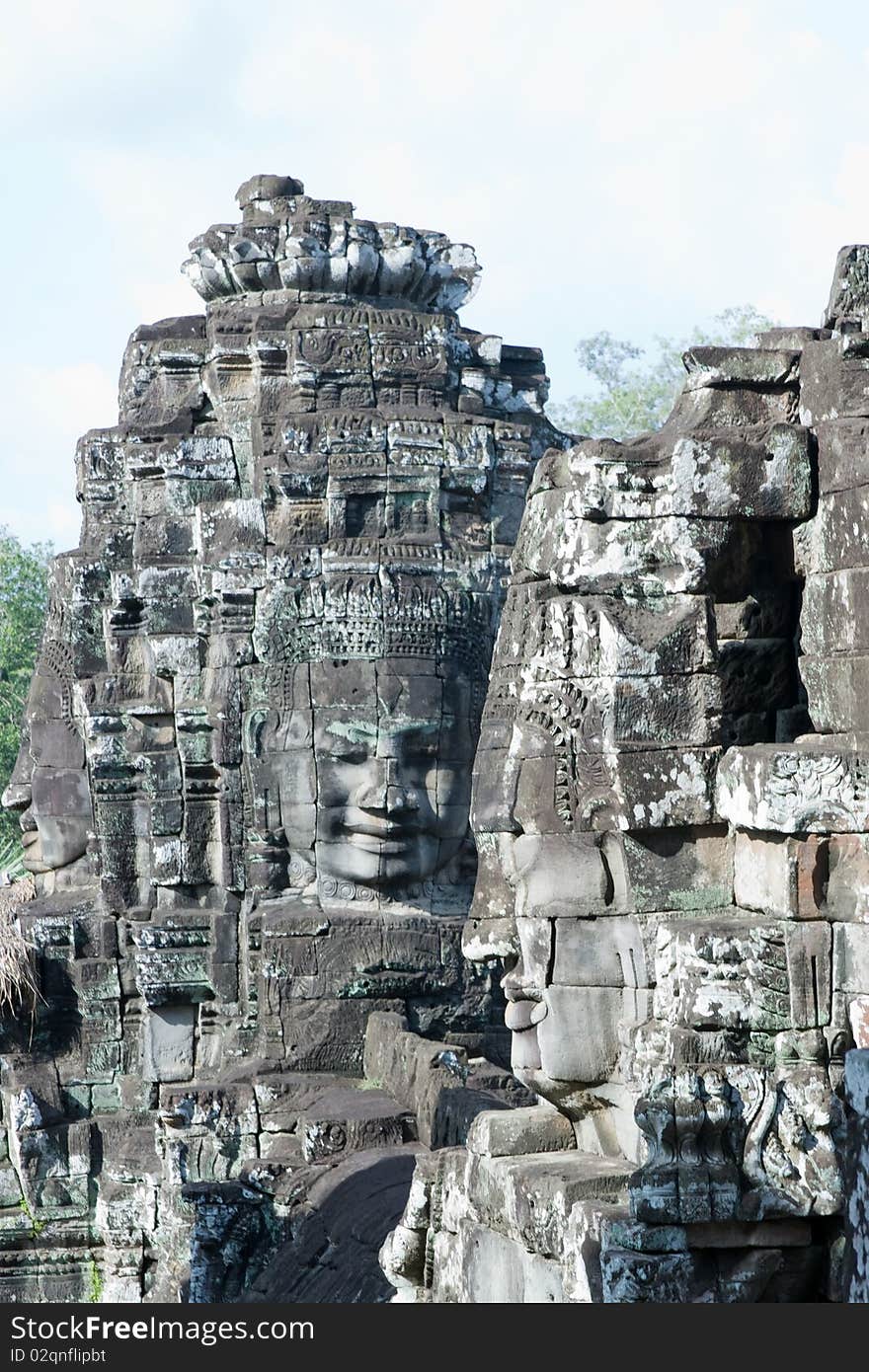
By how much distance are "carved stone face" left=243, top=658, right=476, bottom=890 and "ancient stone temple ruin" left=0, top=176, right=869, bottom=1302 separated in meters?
0.02

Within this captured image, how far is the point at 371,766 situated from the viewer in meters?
13.9

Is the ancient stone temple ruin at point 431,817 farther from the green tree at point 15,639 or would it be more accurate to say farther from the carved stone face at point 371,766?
the green tree at point 15,639

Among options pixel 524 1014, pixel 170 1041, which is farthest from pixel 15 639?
pixel 524 1014

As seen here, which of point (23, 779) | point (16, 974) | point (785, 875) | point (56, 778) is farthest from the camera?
point (23, 779)

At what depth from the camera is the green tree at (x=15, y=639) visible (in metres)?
27.4

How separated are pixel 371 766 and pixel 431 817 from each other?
48 centimetres

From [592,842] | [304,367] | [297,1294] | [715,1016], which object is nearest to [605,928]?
[592,842]

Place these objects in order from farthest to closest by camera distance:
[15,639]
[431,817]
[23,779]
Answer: [15,639] → [23,779] → [431,817]

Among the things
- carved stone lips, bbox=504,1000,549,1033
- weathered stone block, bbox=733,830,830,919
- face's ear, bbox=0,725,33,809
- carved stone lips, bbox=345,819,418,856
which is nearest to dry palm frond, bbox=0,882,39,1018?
face's ear, bbox=0,725,33,809

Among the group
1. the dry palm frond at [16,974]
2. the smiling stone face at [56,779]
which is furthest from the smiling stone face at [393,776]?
the smiling stone face at [56,779]

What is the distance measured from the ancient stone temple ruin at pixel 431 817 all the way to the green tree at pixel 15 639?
10482 millimetres

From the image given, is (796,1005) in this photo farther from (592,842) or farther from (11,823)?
(11,823)

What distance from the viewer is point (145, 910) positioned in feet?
50.2

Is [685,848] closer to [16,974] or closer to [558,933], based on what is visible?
[558,933]
